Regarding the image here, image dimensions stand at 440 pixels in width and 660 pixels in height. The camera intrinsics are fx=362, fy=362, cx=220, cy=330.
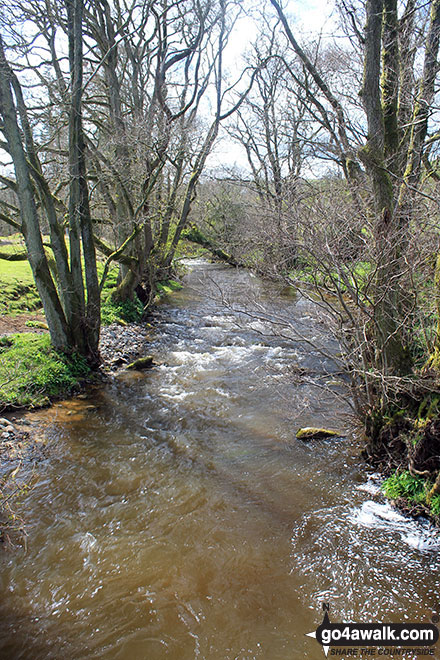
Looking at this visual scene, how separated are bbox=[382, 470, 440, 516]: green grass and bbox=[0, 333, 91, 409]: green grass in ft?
19.0

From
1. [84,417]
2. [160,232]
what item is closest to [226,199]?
[160,232]

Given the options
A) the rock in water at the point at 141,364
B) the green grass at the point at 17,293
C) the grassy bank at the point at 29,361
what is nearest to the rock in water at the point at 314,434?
the grassy bank at the point at 29,361

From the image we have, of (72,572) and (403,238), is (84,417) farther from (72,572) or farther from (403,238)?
(403,238)

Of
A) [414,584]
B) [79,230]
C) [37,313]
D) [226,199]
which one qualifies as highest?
[226,199]

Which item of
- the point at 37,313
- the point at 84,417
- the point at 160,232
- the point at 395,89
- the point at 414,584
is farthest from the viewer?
the point at 160,232

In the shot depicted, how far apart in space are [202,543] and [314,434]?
2773 millimetres

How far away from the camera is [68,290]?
8.01m

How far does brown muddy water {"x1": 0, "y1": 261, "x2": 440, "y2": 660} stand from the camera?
3117 mm

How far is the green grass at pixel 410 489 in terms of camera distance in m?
4.06

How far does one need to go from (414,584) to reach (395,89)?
6.89 meters

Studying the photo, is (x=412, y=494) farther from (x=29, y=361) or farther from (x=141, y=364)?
(x=29, y=361)

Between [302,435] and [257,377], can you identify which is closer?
[302,435]

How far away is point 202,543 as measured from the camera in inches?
157

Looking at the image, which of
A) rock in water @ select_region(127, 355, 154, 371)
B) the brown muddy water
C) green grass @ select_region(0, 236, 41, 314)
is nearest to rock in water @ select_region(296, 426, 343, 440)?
the brown muddy water
